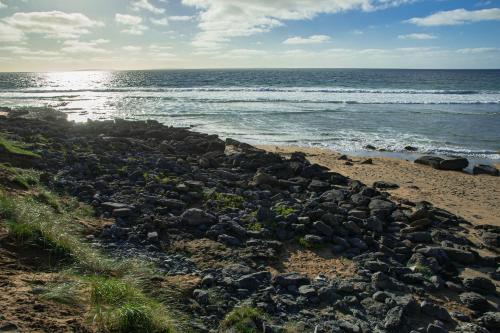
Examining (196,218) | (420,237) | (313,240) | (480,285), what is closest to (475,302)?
(480,285)

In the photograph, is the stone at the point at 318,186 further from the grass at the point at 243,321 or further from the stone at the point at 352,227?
the grass at the point at 243,321

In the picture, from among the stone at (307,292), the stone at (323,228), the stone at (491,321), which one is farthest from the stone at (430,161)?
the stone at (307,292)

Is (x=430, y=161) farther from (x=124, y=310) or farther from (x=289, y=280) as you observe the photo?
(x=124, y=310)

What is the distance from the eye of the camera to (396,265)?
24.4ft

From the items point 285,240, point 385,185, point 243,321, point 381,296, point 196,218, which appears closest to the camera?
point 243,321

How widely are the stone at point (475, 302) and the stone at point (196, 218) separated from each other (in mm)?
4780

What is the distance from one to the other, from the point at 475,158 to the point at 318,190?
11720mm

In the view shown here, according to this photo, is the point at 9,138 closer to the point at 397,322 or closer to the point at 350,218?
the point at 350,218

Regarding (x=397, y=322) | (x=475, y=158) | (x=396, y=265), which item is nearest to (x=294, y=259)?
(x=396, y=265)

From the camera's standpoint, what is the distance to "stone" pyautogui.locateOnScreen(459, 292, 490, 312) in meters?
6.27

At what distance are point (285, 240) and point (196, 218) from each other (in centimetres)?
188

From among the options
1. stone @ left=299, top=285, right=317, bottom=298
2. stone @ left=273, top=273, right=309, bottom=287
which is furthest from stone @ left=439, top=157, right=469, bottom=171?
stone @ left=299, top=285, right=317, bottom=298

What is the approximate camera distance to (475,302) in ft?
20.7

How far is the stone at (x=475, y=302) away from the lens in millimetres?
6273
